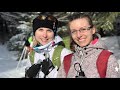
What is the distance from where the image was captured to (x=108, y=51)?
4.05m

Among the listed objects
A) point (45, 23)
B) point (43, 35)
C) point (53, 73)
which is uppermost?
point (45, 23)

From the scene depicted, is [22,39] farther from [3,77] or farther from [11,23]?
[3,77]

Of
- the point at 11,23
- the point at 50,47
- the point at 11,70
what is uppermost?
the point at 11,23

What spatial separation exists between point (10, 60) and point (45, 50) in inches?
18.5

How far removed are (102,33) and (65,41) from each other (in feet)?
1.60

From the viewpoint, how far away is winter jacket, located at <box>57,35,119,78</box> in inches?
157

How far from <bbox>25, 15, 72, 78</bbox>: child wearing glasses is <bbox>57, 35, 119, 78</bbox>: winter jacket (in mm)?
126

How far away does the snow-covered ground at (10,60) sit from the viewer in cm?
409

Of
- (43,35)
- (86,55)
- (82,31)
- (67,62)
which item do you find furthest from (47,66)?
(82,31)

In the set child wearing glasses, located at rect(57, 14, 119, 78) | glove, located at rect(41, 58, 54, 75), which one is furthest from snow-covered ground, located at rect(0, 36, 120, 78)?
glove, located at rect(41, 58, 54, 75)

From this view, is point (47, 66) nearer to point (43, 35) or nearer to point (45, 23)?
point (43, 35)

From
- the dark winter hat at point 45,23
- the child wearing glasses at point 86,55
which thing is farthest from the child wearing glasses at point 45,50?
the child wearing glasses at point 86,55

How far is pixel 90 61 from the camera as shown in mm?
4008
